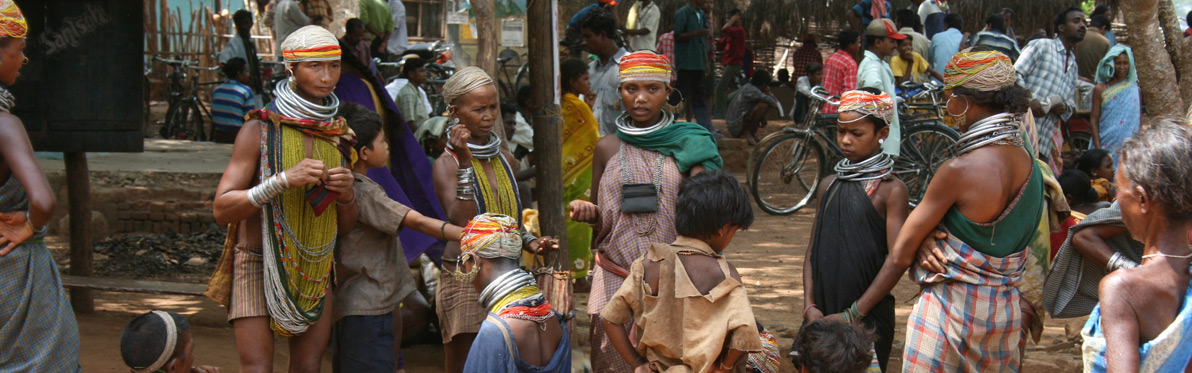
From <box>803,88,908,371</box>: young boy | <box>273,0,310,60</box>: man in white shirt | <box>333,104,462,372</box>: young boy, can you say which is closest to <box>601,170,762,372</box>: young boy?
<box>803,88,908,371</box>: young boy

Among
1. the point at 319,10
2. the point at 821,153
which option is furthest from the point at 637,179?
the point at 319,10

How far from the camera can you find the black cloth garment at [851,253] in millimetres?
3336

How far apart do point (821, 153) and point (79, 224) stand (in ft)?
21.0

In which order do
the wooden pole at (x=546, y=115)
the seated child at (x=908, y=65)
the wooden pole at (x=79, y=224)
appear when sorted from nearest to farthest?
the wooden pole at (x=546, y=115)
the wooden pole at (x=79, y=224)
the seated child at (x=908, y=65)

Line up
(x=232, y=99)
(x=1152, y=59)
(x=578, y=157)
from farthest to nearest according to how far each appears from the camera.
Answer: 1. (x=232, y=99)
2. (x=578, y=157)
3. (x=1152, y=59)

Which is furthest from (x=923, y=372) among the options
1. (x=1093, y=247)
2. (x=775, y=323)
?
(x=775, y=323)

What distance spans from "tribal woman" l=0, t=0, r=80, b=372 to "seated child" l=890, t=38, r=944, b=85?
30.4 feet

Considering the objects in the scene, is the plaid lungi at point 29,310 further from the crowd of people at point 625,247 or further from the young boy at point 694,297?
the young boy at point 694,297

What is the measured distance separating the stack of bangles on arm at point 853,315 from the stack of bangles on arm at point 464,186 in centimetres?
144

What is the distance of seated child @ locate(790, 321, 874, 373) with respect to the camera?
9.27 ft

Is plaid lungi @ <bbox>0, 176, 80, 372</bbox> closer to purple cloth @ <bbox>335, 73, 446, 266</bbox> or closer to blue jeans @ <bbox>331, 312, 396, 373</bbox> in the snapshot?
blue jeans @ <bbox>331, 312, 396, 373</bbox>

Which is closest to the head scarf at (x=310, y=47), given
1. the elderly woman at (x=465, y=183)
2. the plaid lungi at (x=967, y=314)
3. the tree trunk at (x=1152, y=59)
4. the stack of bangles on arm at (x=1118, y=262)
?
the elderly woman at (x=465, y=183)

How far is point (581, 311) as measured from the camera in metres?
5.77

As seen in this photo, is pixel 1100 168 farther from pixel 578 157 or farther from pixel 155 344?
pixel 155 344
